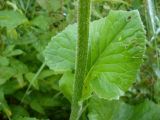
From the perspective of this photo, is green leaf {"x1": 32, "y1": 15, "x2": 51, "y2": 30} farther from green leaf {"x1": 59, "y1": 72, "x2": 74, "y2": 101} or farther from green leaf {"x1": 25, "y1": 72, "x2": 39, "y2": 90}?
green leaf {"x1": 59, "y1": 72, "x2": 74, "y2": 101}

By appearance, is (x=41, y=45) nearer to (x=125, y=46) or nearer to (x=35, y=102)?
(x=35, y=102)

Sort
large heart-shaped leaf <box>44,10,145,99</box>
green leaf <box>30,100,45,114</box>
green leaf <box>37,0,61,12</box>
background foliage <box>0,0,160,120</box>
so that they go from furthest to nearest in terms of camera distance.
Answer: green leaf <box>37,0,61,12</box> → green leaf <box>30,100,45,114</box> → background foliage <box>0,0,160,120</box> → large heart-shaped leaf <box>44,10,145,99</box>

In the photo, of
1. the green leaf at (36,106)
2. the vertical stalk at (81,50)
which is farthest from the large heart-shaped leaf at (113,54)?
the green leaf at (36,106)

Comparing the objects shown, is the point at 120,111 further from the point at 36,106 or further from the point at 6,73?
the point at 6,73

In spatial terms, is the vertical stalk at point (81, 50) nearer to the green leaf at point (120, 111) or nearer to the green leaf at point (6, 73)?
the green leaf at point (120, 111)

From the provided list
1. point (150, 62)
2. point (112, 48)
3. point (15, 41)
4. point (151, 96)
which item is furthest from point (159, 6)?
point (112, 48)

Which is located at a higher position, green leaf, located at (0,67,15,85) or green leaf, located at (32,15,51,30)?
green leaf, located at (32,15,51,30)

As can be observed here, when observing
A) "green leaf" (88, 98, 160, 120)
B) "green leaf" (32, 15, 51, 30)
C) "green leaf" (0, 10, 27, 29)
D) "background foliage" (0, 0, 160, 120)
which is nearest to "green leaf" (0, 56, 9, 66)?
"background foliage" (0, 0, 160, 120)
